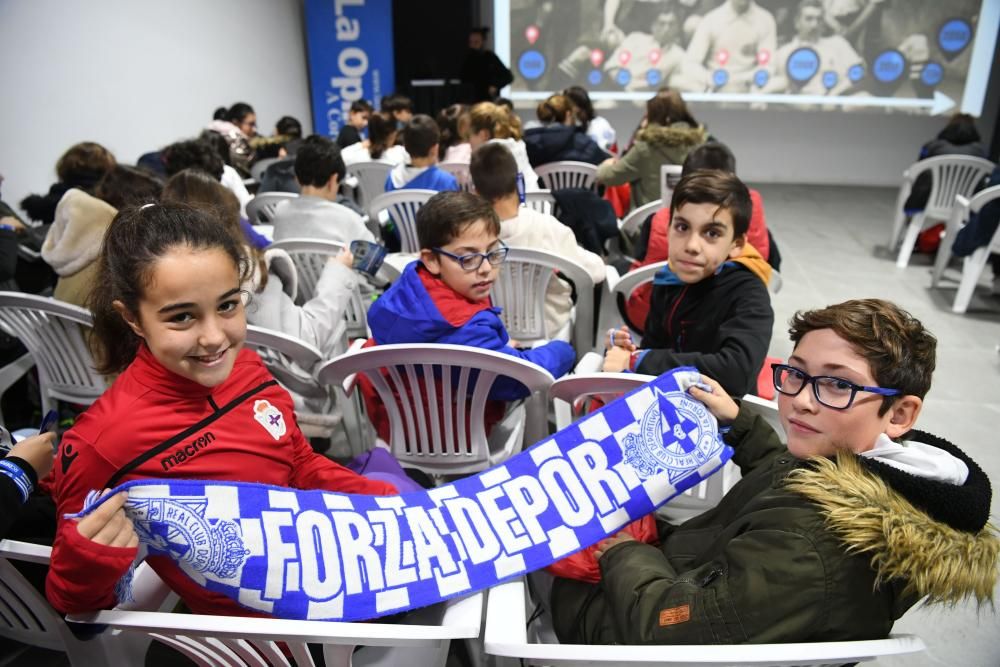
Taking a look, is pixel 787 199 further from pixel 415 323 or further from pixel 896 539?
pixel 896 539

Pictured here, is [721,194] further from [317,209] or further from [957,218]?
[957,218]

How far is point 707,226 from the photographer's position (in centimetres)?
171

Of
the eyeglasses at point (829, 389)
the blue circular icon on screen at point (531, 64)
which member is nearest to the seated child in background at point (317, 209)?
the eyeglasses at point (829, 389)

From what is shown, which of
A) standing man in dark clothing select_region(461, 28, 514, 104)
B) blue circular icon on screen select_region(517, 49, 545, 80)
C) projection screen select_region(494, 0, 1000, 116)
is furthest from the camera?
blue circular icon on screen select_region(517, 49, 545, 80)

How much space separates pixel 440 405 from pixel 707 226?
910 mm

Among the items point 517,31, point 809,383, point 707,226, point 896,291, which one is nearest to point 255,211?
point 707,226

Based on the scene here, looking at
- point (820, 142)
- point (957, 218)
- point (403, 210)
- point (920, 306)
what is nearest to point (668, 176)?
point (403, 210)

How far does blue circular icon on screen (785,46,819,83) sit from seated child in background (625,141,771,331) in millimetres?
5774

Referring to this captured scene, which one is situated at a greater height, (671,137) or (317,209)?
(671,137)

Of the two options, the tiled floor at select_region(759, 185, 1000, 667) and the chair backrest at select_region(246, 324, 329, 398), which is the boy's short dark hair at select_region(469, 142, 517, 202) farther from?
the tiled floor at select_region(759, 185, 1000, 667)

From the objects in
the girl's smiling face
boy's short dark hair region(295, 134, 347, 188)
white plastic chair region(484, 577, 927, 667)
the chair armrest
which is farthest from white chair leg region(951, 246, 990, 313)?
the chair armrest

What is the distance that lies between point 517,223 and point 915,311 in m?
3.05

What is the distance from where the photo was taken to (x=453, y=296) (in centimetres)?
177

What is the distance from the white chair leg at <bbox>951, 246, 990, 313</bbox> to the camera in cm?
388
